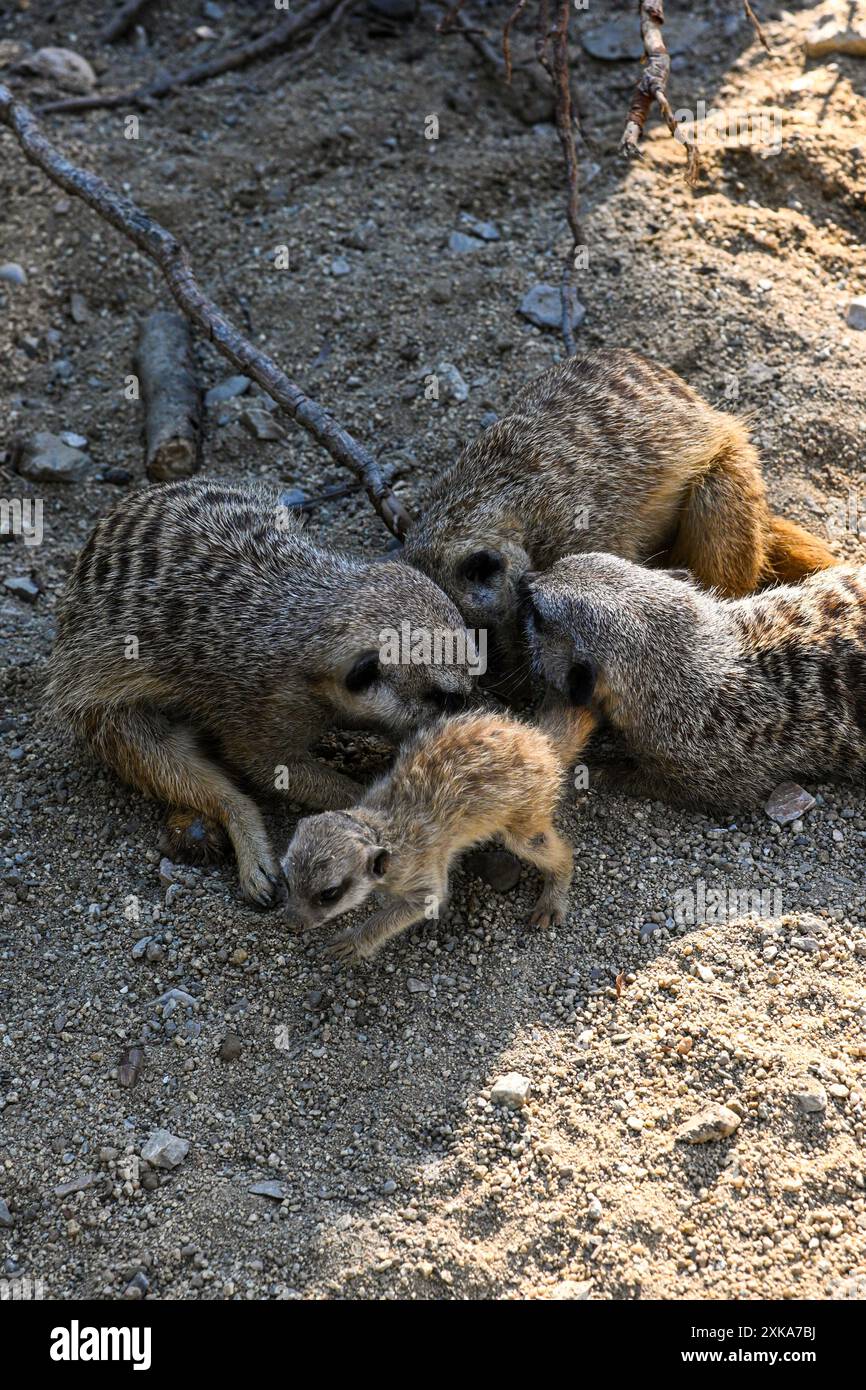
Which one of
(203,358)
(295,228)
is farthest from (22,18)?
(203,358)

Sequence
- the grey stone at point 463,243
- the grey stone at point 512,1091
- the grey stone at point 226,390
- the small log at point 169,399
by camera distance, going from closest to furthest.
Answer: the grey stone at point 512,1091
the small log at point 169,399
the grey stone at point 226,390
the grey stone at point 463,243

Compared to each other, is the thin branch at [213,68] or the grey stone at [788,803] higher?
the thin branch at [213,68]

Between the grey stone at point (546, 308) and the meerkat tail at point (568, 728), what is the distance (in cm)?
216

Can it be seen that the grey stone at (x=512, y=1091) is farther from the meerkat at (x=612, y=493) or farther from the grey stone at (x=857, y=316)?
the grey stone at (x=857, y=316)

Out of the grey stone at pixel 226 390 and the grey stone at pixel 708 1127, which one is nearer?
the grey stone at pixel 708 1127

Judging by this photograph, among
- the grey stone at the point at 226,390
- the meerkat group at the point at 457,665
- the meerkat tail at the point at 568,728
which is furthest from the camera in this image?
the grey stone at the point at 226,390

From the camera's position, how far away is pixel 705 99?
20.5 ft

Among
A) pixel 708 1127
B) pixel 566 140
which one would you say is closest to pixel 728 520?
pixel 566 140

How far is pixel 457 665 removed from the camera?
12.3 feet

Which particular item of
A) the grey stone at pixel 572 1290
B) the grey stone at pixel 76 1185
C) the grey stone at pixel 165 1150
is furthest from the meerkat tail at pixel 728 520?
the grey stone at pixel 76 1185

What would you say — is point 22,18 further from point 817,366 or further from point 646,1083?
point 646,1083

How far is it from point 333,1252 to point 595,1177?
2.14ft

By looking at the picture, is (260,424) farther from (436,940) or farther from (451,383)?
(436,940)

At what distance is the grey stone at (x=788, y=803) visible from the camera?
12.7ft
